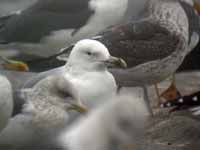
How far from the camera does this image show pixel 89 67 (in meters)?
5.69

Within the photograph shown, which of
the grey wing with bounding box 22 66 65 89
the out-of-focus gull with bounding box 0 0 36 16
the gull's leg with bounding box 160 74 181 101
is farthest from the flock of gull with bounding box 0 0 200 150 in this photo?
the out-of-focus gull with bounding box 0 0 36 16

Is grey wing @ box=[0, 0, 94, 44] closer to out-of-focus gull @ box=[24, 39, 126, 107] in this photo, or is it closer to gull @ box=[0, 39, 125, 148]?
out-of-focus gull @ box=[24, 39, 126, 107]

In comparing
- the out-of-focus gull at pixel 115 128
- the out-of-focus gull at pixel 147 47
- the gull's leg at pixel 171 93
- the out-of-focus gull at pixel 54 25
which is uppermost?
the out-of-focus gull at pixel 115 128

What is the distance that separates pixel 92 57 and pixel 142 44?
0.82 meters

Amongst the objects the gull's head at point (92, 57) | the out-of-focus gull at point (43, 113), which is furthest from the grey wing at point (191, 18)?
the out-of-focus gull at point (43, 113)

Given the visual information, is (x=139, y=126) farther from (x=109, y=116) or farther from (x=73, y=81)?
(x=73, y=81)

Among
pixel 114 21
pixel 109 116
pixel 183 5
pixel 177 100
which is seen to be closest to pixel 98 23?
pixel 114 21

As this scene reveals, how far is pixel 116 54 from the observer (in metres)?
6.39

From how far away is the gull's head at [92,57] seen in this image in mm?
5668

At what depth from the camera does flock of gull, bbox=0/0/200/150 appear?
13.5 feet

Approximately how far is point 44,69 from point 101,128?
2.59 meters

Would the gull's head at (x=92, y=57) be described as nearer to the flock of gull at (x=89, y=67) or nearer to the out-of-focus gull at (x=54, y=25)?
the flock of gull at (x=89, y=67)

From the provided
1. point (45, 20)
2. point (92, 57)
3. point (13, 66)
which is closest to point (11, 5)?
point (45, 20)

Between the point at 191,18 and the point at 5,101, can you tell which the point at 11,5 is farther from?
the point at 5,101
